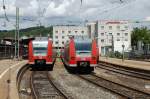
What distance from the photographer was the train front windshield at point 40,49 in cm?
3584

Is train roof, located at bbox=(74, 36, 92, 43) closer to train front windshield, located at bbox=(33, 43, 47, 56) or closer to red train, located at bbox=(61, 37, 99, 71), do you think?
red train, located at bbox=(61, 37, 99, 71)

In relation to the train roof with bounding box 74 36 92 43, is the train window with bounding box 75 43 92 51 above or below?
below

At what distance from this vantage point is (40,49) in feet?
118

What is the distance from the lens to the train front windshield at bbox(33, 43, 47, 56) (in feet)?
118

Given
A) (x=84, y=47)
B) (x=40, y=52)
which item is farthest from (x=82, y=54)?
(x=40, y=52)

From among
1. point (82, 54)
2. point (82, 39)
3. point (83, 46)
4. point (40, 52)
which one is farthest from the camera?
point (40, 52)

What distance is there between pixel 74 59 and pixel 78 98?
602 inches

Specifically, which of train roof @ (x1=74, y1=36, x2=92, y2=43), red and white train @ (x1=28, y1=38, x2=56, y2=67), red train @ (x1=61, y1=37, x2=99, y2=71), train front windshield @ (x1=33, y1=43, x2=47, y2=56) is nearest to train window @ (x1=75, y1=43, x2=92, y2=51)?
red train @ (x1=61, y1=37, x2=99, y2=71)

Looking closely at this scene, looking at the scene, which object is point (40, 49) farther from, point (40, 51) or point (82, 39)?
point (82, 39)

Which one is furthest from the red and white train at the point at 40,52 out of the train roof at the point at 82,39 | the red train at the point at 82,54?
the red train at the point at 82,54

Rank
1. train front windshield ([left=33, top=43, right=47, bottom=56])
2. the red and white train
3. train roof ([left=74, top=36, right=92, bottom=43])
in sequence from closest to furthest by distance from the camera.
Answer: train roof ([left=74, top=36, right=92, bottom=43]), the red and white train, train front windshield ([left=33, top=43, right=47, bottom=56])

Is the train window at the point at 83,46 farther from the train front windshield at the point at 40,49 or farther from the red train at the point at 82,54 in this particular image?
the train front windshield at the point at 40,49

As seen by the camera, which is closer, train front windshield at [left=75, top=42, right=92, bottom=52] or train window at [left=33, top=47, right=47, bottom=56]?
train front windshield at [left=75, top=42, right=92, bottom=52]

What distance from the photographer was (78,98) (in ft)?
53.6
